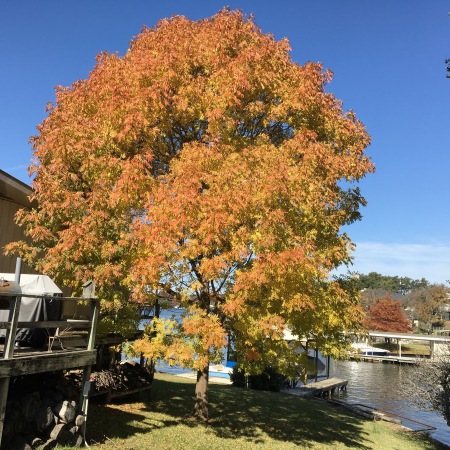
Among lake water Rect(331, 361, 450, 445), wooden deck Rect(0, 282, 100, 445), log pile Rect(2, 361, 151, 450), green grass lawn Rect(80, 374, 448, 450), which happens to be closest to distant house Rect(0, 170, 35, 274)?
wooden deck Rect(0, 282, 100, 445)

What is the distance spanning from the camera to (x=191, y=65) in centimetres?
1235

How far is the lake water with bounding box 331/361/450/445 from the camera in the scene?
27.3m

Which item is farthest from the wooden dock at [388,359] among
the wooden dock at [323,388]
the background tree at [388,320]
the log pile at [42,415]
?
the log pile at [42,415]

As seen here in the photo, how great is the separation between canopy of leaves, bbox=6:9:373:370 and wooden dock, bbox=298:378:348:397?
19.7 m

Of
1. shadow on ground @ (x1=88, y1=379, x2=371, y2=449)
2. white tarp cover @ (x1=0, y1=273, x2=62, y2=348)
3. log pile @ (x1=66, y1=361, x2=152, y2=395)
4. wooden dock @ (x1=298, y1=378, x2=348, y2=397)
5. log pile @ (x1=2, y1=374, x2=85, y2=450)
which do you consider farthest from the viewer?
wooden dock @ (x1=298, y1=378, x2=348, y2=397)

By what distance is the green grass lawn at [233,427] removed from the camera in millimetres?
11031

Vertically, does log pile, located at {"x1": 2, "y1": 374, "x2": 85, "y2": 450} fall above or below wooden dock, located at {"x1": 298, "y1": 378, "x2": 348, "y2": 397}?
above

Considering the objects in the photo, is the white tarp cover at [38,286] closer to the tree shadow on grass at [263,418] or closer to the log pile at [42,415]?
the log pile at [42,415]

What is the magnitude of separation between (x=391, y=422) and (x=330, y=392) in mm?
11741

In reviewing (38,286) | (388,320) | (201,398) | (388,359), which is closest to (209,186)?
(38,286)

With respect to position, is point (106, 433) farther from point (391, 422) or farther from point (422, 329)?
point (422, 329)

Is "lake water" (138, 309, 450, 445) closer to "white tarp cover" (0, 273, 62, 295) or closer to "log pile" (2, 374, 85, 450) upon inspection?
"white tarp cover" (0, 273, 62, 295)

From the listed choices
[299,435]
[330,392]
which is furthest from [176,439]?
[330,392]

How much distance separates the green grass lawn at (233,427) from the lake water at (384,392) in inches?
234
